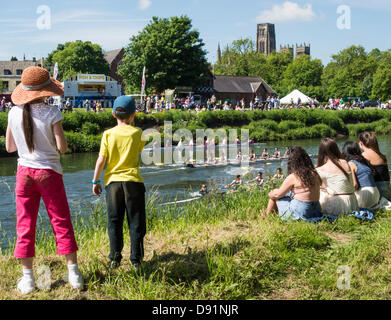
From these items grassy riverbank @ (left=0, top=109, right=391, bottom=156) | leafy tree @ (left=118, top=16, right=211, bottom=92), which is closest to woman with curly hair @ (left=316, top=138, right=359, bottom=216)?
grassy riverbank @ (left=0, top=109, right=391, bottom=156)

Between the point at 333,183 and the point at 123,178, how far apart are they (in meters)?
3.78

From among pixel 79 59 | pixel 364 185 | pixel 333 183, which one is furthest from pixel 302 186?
pixel 79 59

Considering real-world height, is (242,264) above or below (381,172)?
below

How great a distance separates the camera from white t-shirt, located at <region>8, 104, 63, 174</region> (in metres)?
4.17

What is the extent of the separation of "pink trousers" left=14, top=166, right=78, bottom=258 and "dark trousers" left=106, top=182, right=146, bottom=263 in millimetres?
541

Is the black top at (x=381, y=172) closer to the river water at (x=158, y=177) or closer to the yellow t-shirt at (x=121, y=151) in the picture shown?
the yellow t-shirt at (x=121, y=151)

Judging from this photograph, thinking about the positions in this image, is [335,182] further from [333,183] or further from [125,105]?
[125,105]

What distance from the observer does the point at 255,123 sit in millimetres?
48500

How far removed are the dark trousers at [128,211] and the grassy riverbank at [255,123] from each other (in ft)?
99.3

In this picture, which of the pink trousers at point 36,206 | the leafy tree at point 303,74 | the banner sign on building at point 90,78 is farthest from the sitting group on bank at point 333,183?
the leafy tree at point 303,74

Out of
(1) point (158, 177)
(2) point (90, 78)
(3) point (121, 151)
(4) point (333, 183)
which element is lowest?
(1) point (158, 177)

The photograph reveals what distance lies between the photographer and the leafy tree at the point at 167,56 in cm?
5694
